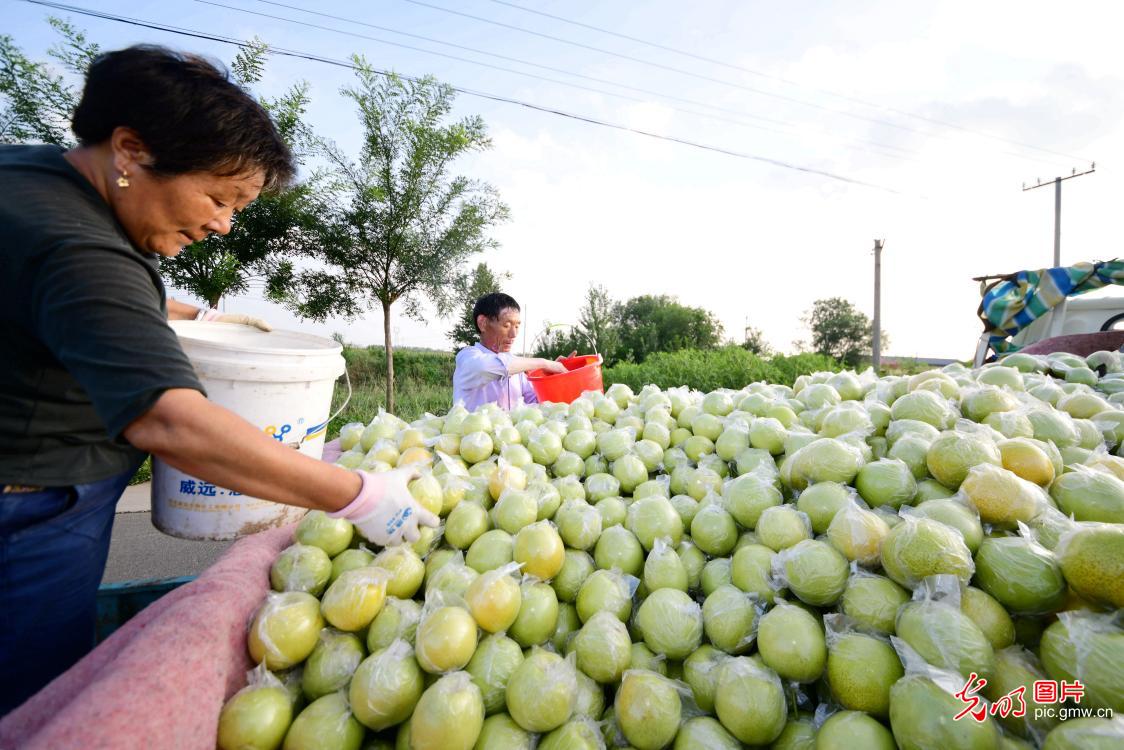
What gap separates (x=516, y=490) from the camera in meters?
1.88

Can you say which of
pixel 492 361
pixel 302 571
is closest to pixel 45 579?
pixel 302 571

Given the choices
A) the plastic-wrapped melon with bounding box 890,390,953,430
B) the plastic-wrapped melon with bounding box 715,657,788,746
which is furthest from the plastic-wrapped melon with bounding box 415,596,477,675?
the plastic-wrapped melon with bounding box 890,390,953,430

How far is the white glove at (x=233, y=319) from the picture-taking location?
7.49 ft

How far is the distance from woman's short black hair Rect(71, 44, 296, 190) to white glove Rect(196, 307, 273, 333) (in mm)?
957

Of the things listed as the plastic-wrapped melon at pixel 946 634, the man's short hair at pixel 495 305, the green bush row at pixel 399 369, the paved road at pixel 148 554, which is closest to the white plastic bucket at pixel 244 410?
the plastic-wrapped melon at pixel 946 634

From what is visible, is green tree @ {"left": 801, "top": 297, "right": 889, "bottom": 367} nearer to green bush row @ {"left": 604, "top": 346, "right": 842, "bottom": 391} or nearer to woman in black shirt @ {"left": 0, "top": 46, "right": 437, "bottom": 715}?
green bush row @ {"left": 604, "top": 346, "right": 842, "bottom": 391}

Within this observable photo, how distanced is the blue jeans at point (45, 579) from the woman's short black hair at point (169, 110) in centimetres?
98

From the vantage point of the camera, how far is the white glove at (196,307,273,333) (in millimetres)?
2283

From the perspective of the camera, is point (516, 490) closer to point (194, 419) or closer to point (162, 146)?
point (194, 419)

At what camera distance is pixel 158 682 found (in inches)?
40.1

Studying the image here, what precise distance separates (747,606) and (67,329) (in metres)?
1.80

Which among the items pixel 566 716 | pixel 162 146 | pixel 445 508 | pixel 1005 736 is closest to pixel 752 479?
pixel 1005 736

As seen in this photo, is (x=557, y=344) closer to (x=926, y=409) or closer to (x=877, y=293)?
(x=926, y=409)

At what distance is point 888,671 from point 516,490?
1220mm
